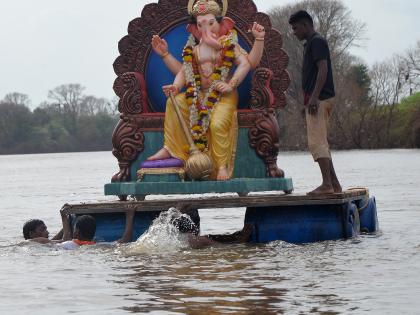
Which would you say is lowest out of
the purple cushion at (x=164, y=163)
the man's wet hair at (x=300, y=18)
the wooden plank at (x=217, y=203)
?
the wooden plank at (x=217, y=203)

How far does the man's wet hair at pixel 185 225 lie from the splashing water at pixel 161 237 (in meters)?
0.02

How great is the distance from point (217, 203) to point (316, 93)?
1589mm

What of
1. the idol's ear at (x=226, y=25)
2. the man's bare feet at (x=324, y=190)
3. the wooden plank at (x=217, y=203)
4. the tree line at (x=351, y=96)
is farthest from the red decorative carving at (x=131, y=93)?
the tree line at (x=351, y=96)

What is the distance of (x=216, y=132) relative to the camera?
13133mm

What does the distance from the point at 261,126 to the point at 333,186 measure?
1.06 m

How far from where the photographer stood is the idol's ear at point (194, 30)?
1353cm

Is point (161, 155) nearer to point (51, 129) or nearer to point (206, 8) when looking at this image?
point (206, 8)

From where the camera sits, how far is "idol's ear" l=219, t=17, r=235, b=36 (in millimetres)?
13484

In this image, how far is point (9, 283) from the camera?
10.5 meters

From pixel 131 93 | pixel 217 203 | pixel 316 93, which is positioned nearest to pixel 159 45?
pixel 131 93

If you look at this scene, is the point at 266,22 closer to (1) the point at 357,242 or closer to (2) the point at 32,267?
(1) the point at 357,242

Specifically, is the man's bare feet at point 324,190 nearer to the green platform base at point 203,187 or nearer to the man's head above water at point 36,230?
the green platform base at point 203,187

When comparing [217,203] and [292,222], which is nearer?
[217,203]

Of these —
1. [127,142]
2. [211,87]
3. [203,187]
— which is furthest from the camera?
[127,142]
